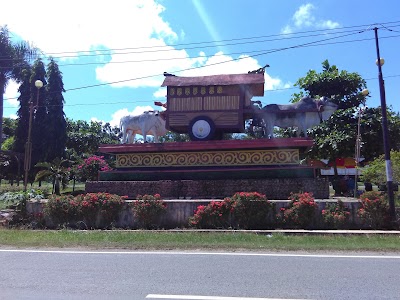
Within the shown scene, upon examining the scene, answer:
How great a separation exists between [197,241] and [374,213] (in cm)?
611

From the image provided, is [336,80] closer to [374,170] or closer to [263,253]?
[374,170]

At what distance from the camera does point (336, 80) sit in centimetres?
2830

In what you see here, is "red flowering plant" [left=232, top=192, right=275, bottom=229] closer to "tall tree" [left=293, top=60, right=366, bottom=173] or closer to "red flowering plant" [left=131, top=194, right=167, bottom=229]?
"red flowering plant" [left=131, top=194, right=167, bottom=229]

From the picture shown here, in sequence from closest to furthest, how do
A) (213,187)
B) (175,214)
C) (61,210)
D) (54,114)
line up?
(175,214), (61,210), (213,187), (54,114)

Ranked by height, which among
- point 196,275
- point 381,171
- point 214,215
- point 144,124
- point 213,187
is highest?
point 144,124

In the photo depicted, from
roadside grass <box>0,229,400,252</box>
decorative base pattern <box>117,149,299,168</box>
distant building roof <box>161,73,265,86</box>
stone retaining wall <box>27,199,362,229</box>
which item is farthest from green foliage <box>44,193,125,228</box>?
distant building roof <box>161,73,265,86</box>

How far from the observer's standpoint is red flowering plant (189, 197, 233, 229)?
42.7 feet

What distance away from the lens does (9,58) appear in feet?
104

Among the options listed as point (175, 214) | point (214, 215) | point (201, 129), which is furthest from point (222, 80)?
point (214, 215)

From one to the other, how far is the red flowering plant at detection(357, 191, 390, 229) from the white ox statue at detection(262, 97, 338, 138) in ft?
15.3

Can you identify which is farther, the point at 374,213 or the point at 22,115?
the point at 22,115

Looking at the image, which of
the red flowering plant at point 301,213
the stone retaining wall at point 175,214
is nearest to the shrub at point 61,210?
the stone retaining wall at point 175,214

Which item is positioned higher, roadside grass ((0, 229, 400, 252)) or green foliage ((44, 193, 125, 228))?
green foliage ((44, 193, 125, 228))

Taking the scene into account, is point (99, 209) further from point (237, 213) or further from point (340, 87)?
point (340, 87)
